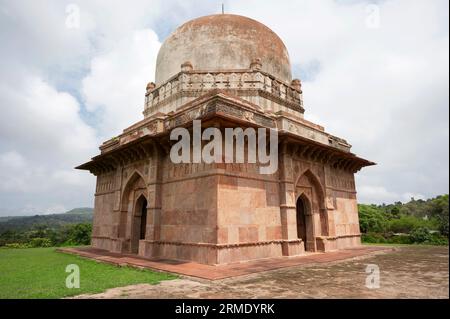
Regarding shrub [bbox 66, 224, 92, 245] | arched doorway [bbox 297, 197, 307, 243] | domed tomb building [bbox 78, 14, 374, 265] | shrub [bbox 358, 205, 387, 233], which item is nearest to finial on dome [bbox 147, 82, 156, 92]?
domed tomb building [bbox 78, 14, 374, 265]

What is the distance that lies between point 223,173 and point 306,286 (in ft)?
12.8

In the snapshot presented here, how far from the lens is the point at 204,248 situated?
824 centimetres

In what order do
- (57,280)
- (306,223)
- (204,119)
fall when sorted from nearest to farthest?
(57,280) < (204,119) < (306,223)

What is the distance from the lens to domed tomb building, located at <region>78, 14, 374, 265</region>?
8.70 m

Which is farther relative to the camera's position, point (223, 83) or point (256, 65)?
point (256, 65)

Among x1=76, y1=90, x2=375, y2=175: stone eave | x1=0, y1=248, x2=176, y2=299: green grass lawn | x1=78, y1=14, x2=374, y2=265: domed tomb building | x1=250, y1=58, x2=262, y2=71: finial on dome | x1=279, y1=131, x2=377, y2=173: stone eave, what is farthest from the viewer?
x1=250, y1=58, x2=262, y2=71: finial on dome

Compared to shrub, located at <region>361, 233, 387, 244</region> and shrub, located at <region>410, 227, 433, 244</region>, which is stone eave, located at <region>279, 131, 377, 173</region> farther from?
shrub, located at <region>410, 227, 433, 244</region>

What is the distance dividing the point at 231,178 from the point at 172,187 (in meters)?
2.28

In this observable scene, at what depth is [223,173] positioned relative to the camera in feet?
28.0

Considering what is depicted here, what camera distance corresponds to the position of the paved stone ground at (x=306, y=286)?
4.94 m

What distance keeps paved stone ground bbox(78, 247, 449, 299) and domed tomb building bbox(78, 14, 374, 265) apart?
2.03m

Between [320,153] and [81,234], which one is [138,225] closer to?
[320,153]

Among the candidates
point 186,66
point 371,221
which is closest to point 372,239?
point 371,221
